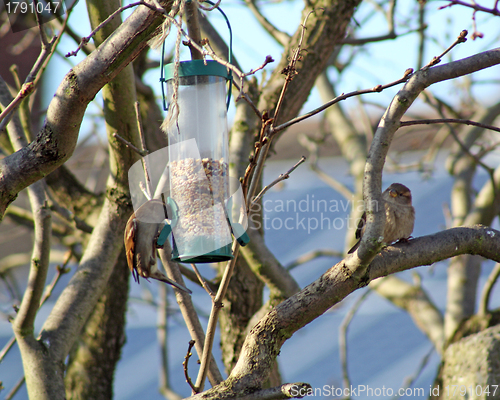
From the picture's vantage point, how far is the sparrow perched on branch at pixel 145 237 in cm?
247

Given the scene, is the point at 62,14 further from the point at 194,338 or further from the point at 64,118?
the point at 194,338

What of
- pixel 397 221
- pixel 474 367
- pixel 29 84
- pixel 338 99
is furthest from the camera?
pixel 474 367

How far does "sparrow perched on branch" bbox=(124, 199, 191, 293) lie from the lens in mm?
2473

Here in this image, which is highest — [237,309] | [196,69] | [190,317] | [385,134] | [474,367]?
[196,69]

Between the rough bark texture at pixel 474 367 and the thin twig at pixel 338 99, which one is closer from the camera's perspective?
the thin twig at pixel 338 99

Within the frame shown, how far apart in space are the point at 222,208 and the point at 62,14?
2580 mm

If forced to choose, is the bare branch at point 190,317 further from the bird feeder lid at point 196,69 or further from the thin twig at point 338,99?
the thin twig at point 338,99

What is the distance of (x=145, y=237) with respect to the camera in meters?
2.58

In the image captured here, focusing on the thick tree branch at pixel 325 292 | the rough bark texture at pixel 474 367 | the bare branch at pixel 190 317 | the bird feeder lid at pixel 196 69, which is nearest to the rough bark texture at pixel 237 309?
the bare branch at pixel 190 317

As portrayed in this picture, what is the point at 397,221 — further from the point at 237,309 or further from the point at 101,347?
the point at 101,347

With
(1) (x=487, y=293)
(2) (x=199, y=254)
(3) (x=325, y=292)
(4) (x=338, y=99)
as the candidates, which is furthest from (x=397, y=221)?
(4) (x=338, y=99)

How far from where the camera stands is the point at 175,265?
2809 mm

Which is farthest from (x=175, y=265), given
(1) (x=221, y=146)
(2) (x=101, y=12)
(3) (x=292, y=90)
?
(3) (x=292, y=90)

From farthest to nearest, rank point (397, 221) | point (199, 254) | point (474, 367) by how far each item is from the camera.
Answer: point (474, 367)
point (397, 221)
point (199, 254)
